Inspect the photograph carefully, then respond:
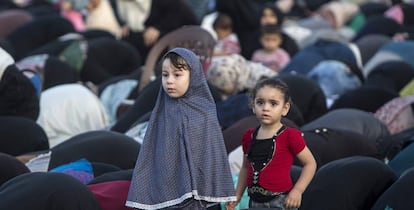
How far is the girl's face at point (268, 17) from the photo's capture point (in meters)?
13.0

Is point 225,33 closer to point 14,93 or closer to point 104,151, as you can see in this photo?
point 14,93

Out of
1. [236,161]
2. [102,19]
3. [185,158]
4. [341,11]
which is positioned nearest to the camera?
[185,158]

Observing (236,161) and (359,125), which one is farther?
(359,125)

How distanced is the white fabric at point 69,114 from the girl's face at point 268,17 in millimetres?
4294

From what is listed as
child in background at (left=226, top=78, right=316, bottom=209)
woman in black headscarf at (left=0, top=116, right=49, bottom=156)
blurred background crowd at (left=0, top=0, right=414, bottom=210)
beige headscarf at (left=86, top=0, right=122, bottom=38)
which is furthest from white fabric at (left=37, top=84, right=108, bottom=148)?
beige headscarf at (left=86, top=0, right=122, bottom=38)

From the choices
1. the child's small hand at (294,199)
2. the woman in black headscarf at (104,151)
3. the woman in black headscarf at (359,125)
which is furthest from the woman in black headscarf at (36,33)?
the child's small hand at (294,199)

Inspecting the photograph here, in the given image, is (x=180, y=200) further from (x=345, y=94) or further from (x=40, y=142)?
(x=345, y=94)

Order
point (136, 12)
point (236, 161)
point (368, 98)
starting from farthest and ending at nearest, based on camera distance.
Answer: point (136, 12), point (368, 98), point (236, 161)

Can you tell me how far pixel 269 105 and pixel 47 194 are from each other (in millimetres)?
1031

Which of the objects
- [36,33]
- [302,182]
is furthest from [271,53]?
[302,182]

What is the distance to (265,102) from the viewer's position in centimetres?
548

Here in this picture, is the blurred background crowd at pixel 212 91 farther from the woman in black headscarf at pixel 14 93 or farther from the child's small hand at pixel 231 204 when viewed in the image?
the child's small hand at pixel 231 204

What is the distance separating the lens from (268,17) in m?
13.1

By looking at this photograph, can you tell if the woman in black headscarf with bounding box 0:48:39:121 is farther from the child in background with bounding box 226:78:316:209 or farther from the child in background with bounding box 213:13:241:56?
the child in background with bounding box 213:13:241:56
